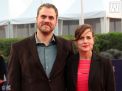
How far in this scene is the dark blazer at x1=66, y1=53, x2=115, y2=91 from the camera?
4285mm

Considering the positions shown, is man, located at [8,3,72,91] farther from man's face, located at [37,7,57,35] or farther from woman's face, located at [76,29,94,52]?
woman's face, located at [76,29,94,52]

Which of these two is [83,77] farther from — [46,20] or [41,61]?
[46,20]

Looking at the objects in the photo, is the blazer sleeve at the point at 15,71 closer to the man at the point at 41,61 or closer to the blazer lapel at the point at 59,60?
the man at the point at 41,61

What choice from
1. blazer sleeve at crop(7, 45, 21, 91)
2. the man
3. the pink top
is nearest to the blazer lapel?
the man

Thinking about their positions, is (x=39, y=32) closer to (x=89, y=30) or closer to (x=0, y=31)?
(x=89, y=30)

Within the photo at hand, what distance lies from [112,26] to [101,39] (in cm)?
745

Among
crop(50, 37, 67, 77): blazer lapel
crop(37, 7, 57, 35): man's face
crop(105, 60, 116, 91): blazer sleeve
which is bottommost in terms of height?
crop(105, 60, 116, 91): blazer sleeve

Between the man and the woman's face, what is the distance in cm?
21

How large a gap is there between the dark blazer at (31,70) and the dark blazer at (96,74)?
0.08m

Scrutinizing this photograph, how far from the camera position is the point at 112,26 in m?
24.8

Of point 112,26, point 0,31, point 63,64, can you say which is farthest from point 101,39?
point 63,64

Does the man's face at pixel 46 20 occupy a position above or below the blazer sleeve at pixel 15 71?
above

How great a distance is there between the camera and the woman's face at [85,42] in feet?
14.1

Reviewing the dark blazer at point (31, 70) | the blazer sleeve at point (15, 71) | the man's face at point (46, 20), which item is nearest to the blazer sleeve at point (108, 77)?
the dark blazer at point (31, 70)
